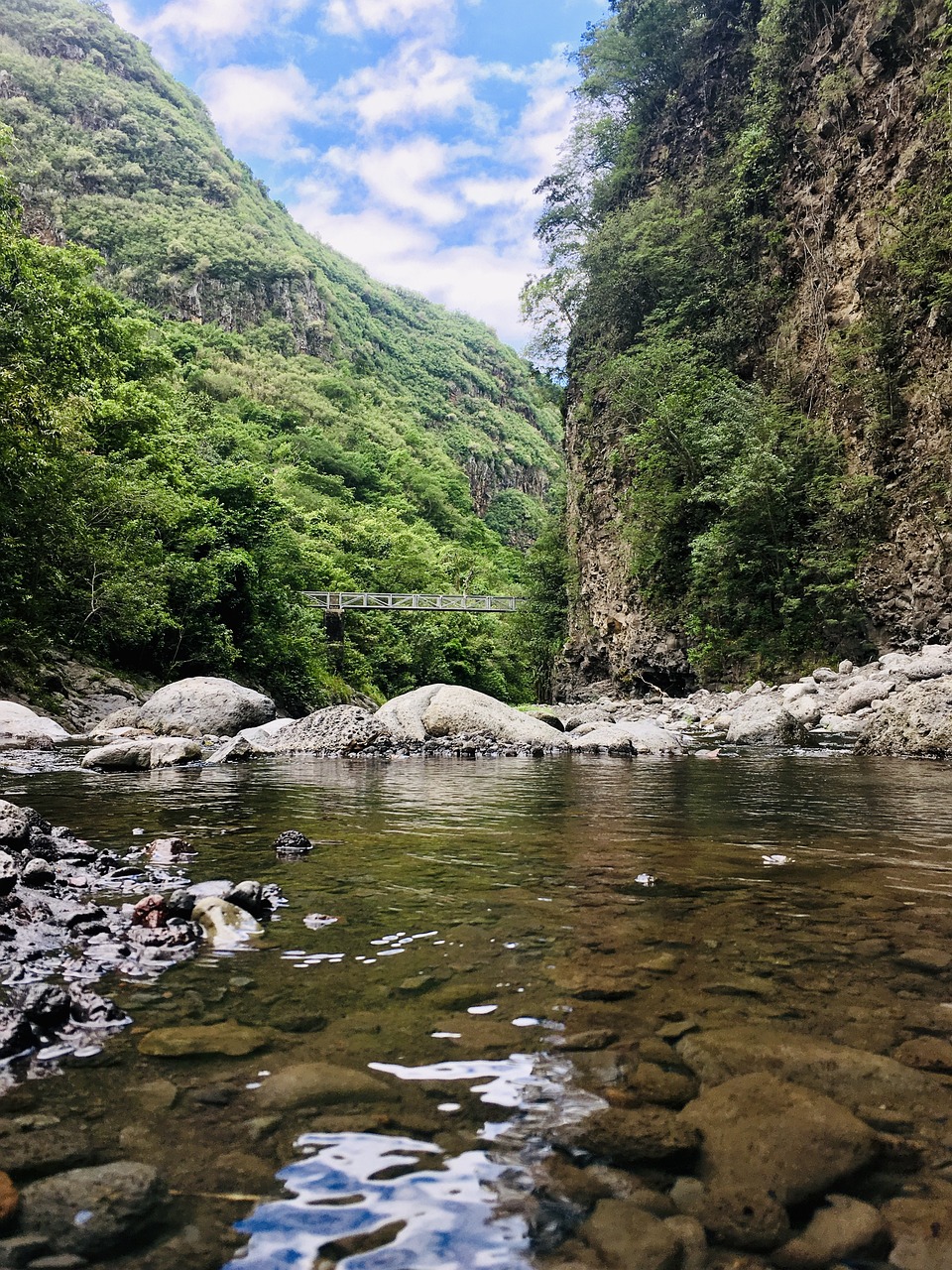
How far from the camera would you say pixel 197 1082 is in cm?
147

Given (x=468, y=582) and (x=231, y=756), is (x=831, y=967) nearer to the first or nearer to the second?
(x=231, y=756)

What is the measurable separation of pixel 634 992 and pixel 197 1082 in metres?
1.09

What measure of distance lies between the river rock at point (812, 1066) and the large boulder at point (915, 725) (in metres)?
8.18

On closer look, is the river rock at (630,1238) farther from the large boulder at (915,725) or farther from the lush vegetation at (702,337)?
the lush vegetation at (702,337)

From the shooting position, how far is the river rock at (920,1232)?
3.31 ft

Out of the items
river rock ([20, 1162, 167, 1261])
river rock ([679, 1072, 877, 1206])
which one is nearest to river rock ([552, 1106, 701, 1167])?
river rock ([679, 1072, 877, 1206])

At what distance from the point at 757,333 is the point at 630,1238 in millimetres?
24138

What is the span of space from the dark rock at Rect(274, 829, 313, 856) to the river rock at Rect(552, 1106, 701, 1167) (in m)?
2.65

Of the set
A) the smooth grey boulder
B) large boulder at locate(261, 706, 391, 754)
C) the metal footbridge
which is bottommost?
large boulder at locate(261, 706, 391, 754)

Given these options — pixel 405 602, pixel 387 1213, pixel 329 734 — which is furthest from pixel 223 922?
pixel 405 602

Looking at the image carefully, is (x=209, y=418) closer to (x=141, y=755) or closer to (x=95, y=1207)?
(x=141, y=755)

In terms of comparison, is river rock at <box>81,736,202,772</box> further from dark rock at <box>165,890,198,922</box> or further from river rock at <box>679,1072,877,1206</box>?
river rock at <box>679,1072,877,1206</box>

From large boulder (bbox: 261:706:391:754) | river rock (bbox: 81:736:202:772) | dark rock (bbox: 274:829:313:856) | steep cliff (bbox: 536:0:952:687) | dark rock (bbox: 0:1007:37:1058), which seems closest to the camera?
dark rock (bbox: 0:1007:37:1058)

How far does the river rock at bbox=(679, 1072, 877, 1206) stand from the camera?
1.19 metres
